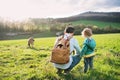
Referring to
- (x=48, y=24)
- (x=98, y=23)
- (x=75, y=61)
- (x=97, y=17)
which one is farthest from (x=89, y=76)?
(x=48, y=24)

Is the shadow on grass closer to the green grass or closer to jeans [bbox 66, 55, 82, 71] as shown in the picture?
jeans [bbox 66, 55, 82, 71]

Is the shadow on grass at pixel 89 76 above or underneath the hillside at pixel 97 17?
underneath

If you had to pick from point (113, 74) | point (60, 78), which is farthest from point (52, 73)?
point (113, 74)

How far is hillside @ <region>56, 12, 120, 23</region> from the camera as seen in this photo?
4406 cm

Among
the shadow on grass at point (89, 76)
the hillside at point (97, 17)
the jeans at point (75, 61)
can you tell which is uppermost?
the hillside at point (97, 17)

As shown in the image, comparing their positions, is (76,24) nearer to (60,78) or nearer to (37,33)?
(37,33)

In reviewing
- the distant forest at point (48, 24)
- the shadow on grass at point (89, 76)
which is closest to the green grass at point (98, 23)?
the distant forest at point (48, 24)

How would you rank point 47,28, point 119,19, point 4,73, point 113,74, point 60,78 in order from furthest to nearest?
point 47,28
point 119,19
point 4,73
point 113,74
point 60,78

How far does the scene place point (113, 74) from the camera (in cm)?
945

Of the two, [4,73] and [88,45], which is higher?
[88,45]

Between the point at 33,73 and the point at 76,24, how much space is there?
138ft

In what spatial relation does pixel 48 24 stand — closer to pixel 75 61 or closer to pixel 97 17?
pixel 97 17

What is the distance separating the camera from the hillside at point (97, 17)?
4406 cm

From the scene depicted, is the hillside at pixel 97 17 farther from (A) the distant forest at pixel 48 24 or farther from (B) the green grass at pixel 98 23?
(B) the green grass at pixel 98 23
